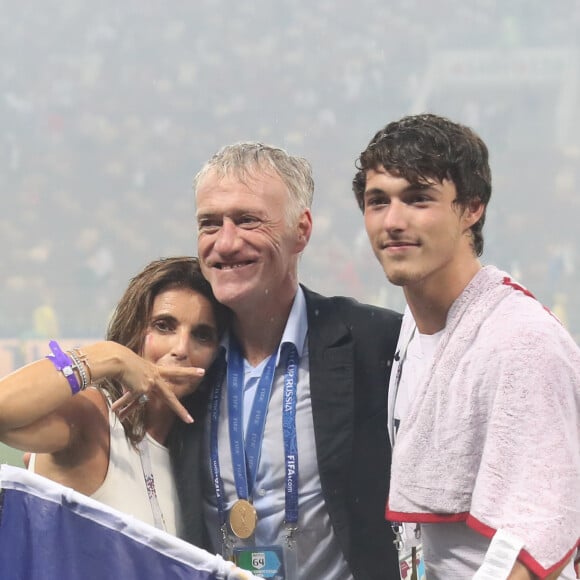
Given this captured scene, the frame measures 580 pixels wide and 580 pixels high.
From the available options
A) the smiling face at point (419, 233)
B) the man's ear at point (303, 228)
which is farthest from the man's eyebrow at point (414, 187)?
the man's ear at point (303, 228)

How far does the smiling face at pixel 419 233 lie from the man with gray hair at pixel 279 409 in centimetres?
53

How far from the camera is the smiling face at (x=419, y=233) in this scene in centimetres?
177

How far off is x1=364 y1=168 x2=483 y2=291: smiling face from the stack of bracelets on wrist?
0.63m

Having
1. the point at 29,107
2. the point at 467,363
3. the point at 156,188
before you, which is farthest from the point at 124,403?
the point at 29,107

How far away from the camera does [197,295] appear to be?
7.70 feet

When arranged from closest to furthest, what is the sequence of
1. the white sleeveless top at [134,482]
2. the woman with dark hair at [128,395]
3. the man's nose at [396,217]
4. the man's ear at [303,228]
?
the man's nose at [396,217]
the woman with dark hair at [128,395]
the white sleeveless top at [134,482]
the man's ear at [303,228]

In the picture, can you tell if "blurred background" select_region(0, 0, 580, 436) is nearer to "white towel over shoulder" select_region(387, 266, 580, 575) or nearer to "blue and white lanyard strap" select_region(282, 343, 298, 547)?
"blue and white lanyard strap" select_region(282, 343, 298, 547)

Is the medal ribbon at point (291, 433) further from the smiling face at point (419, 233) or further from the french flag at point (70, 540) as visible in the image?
the french flag at point (70, 540)

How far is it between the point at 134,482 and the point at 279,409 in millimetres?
400

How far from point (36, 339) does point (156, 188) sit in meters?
2.84

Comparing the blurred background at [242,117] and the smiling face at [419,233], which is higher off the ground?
the blurred background at [242,117]

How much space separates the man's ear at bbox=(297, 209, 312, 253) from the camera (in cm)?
245

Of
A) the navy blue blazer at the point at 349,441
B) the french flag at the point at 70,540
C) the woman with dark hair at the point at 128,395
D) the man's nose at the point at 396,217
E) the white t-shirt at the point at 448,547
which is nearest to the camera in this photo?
the french flag at the point at 70,540

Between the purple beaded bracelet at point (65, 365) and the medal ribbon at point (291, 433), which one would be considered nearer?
the purple beaded bracelet at point (65, 365)
